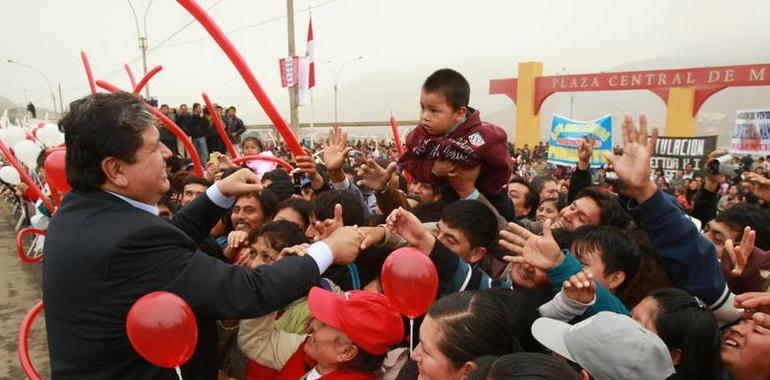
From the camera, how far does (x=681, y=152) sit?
10.5 m

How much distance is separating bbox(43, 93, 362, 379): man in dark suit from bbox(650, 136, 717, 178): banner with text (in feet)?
35.1

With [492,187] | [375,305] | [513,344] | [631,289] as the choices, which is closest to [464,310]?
[513,344]

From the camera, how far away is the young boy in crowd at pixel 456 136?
8.14 ft

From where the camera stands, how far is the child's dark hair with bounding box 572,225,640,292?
2.14 m

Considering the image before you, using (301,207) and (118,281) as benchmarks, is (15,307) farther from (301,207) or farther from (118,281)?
(118,281)

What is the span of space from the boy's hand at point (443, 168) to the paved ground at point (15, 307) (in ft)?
12.1

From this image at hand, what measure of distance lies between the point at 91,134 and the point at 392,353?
131cm

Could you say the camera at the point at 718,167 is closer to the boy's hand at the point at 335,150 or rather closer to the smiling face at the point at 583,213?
the smiling face at the point at 583,213

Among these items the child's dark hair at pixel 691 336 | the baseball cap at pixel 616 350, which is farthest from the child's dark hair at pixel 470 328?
the child's dark hair at pixel 691 336

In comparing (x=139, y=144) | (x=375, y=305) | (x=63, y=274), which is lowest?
(x=375, y=305)

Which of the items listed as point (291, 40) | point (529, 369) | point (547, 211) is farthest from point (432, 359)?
point (291, 40)

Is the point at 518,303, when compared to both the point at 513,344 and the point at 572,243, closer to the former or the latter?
the point at 513,344

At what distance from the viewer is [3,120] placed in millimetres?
10406

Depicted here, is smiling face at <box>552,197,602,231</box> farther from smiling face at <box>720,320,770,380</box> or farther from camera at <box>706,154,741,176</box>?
smiling face at <box>720,320,770,380</box>
